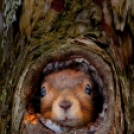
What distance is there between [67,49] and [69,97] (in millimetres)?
344

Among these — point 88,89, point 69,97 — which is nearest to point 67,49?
point 69,97

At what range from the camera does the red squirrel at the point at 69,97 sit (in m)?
3.57

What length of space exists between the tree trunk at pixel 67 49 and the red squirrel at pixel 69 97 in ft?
0.67

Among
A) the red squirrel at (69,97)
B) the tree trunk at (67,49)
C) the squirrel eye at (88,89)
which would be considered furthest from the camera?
the squirrel eye at (88,89)

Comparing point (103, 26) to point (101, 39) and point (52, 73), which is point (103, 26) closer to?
point (101, 39)

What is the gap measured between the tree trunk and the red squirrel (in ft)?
0.67

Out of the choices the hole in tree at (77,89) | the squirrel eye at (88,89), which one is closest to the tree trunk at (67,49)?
the hole in tree at (77,89)

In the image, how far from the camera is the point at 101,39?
11.6 feet

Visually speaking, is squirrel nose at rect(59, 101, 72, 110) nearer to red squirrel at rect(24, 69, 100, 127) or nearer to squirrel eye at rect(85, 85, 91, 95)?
red squirrel at rect(24, 69, 100, 127)

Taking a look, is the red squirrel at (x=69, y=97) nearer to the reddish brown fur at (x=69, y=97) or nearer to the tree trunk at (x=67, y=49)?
the reddish brown fur at (x=69, y=97)

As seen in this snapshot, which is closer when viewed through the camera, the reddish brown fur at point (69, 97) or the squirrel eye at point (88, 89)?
the reddish brown fur at point (69, 97)

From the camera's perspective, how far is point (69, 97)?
3.59 meters

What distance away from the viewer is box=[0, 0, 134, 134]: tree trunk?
342 cm

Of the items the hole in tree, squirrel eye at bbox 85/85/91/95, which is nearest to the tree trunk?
the hole in tree
